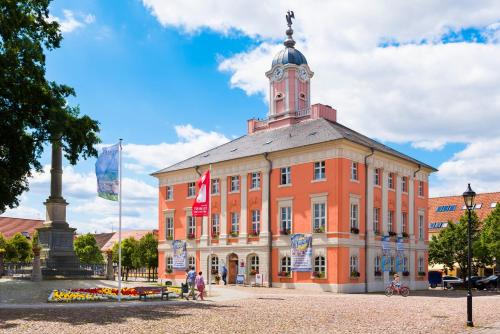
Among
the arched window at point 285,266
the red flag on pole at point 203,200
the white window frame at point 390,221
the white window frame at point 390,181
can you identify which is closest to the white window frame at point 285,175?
the arched window at point 285,266

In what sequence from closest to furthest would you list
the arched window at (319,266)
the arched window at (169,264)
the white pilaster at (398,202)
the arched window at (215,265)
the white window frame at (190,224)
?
the arched window at (319,266), the white pilaster at (398,202), the arched window at (215,265), the white window frame at (190,224), the arched window at (169,264)

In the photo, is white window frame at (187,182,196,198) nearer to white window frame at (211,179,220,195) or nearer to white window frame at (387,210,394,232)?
white window frame at (211,179,220,195)

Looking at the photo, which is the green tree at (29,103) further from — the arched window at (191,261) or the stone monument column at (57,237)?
the arched window at (191,261)

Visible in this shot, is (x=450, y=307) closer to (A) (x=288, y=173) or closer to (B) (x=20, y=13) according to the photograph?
(A) (x=288, y=173)

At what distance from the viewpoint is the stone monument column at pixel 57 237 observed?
124 feet

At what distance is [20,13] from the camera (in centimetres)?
2577

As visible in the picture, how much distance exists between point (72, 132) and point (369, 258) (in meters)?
23.9

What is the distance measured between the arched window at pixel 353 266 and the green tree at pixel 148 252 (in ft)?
90.6

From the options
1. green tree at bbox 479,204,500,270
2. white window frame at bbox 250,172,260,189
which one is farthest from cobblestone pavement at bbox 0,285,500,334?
green tree at bbox 479,204,500,270

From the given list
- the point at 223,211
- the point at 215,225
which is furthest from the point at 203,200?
the point at 215,225

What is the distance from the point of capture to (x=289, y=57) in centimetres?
5406

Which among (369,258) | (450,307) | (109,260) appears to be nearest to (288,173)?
(369,258)

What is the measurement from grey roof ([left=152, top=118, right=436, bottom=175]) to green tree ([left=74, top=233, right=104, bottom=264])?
34.2 meters

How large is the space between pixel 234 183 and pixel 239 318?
28852 mm
